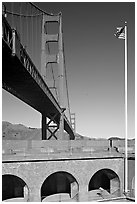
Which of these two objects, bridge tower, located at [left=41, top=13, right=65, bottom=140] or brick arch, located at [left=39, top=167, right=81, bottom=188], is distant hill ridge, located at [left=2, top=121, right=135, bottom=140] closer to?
bridge tower, located at [left=41, top=13, right=65, bottom=140]

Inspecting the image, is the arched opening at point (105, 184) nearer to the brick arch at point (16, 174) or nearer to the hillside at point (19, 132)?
the brick arch at point (16, 174)

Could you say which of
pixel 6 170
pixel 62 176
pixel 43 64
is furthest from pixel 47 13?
pixel 6 170

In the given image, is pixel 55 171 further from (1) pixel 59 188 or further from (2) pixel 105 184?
(2) pixel 105 184

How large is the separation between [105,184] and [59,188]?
3.48 m

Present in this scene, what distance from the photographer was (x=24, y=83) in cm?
1709

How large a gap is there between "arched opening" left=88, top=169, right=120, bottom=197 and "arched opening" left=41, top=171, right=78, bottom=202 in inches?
62.1

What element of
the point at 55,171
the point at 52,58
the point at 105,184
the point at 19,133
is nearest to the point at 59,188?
the point at 55,171

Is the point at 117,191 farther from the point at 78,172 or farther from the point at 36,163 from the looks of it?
the point at 36,163

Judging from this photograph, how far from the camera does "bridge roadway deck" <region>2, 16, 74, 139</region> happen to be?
38.2ft

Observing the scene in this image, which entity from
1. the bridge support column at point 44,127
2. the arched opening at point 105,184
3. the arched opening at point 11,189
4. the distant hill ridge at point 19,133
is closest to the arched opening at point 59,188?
the arched opening at point 11,189

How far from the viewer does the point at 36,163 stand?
1534 cm

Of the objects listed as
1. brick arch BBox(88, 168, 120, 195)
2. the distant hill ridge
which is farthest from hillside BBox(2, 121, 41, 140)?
brick arch BBox(88, 168, 120, 195)

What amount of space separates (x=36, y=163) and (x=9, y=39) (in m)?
7.81

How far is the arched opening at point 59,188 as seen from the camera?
1699 cm
